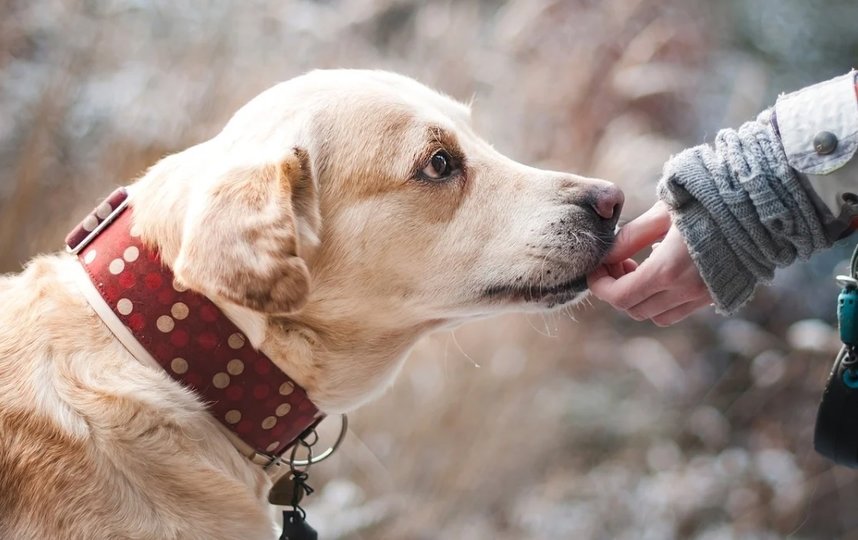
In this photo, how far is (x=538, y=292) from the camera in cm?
144

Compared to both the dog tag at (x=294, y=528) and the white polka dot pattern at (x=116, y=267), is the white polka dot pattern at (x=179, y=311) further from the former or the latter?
the dog tag at (x=294, y=528)

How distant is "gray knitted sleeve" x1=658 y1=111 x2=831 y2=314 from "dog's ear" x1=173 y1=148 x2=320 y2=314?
670 mm

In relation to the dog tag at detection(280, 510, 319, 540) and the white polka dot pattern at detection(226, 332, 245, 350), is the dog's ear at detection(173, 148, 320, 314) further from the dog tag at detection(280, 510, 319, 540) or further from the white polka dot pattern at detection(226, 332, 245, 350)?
the dog tag at detection(280, 510, 319, 540)

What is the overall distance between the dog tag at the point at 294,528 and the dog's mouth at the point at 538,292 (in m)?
0.59

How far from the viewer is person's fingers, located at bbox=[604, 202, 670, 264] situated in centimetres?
149

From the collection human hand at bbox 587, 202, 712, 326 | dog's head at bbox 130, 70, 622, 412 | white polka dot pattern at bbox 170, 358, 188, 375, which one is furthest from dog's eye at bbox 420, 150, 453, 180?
white polka dot pattern at bbox 170, 358, 188, 375

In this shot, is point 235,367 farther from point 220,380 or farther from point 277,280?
point 277,280

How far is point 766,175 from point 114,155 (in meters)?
2.20

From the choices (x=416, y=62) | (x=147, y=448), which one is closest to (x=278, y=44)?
(x=416, y=62)

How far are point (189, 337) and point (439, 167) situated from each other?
56 centimetres

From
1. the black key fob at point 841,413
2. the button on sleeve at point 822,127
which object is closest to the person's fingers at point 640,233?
the button on sleeve at point 822,127

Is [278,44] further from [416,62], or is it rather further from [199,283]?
[199,283]

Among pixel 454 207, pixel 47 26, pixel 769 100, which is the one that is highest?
pixel 47 26

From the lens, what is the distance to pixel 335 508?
2.56m
